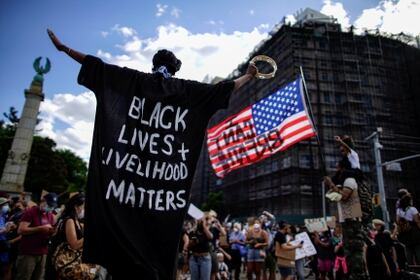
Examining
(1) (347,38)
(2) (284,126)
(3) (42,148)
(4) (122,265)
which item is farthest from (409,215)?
(3) (42,148)

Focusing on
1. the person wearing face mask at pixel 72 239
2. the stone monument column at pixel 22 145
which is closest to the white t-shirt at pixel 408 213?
the person wearing face mask at pixel 72 239

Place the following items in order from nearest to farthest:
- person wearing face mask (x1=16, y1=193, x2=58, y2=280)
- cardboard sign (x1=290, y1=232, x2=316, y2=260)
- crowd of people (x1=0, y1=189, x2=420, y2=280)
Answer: crowd of people (x1=0, y1=189, x2=420, y2=280) → person wearing face mask (x1=16, y1=193, x2=58, y2=280) → cardboard sign (x1=290, y1=232, x2=316, y2=260)

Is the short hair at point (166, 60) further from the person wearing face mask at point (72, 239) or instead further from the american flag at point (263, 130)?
the american flag at point (263, 130)

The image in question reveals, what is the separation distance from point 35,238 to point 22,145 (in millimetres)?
22478

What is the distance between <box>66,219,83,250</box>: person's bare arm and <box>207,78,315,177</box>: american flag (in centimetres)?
544

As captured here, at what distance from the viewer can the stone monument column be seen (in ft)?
78.8

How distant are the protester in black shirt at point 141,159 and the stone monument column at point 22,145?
26.1 m

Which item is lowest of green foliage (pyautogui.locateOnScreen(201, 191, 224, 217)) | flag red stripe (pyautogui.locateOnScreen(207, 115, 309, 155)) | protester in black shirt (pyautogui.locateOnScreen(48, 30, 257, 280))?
protester in black shirt (pyautogui.locateOnScreen(48, 30, 257, 280))

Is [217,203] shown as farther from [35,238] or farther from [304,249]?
[35,238]

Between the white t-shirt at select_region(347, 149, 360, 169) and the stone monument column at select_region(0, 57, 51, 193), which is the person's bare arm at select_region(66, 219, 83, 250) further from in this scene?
the stone monument column at select_region(0, 57, 51, 193)

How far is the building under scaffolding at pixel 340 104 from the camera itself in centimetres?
3791

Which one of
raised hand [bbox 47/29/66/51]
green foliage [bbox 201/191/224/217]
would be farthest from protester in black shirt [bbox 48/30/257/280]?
green foliage [bbox 201/191/224/217]

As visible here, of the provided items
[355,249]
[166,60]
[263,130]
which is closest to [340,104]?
[263,130]

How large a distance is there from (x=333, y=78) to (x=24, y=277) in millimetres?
42209
